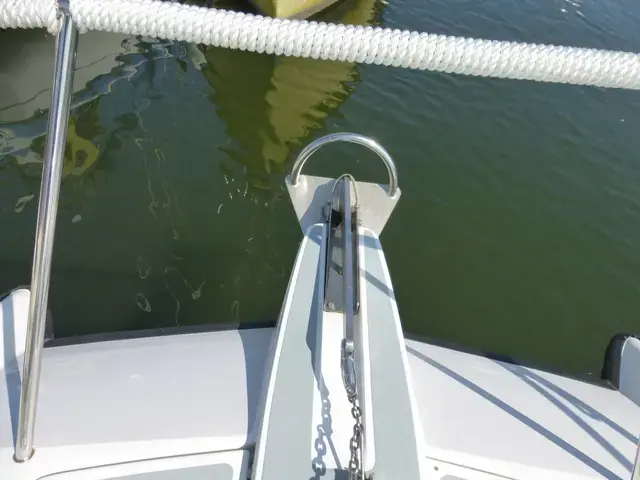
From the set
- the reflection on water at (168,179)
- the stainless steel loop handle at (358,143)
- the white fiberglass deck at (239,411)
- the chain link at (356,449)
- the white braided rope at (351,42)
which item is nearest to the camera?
the white braided rope at (351,42)

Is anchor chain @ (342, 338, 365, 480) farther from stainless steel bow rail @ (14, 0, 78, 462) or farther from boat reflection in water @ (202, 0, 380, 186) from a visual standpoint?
boat reflection in water @ (202, 0, 380, 186)

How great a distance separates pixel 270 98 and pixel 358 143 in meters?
4.03

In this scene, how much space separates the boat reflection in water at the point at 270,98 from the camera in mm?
4887

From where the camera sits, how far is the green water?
355cm

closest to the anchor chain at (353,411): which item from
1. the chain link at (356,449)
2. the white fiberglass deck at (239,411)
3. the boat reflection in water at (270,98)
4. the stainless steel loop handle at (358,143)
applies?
the chain link at (356,449)

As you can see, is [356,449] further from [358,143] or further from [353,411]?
[358,143]

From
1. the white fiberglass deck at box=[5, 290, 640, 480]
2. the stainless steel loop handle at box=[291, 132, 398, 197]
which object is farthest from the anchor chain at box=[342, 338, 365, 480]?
the stainless steel loop handle at box=[291, 132, 398, 197]

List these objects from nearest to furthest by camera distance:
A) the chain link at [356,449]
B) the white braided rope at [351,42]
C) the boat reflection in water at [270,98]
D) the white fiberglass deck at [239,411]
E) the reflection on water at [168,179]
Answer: the white braided rope at [351,42] < the chain link at [356,449] < the white fiberglass deck at [239,411] < the reflection on water at [168,179] < the boat reflection in water at [270,98]

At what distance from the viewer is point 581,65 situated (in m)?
1.00

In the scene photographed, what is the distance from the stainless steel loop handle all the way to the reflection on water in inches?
70.4

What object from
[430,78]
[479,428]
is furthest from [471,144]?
[479,428]

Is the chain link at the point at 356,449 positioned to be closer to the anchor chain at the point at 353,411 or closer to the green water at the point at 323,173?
the anchor chain at the point at 353,411

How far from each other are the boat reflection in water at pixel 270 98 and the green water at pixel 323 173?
0.02m

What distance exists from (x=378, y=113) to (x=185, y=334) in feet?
13.9
